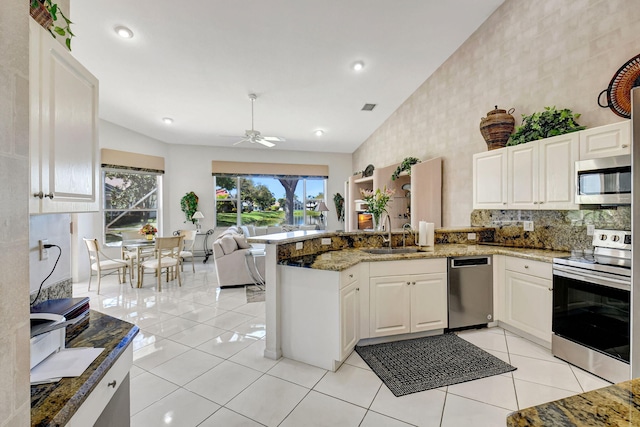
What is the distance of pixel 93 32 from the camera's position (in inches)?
130

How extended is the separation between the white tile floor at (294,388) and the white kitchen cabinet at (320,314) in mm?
124

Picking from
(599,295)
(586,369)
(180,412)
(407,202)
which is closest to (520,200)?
(599,295)

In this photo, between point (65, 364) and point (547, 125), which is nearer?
point (65, 364)

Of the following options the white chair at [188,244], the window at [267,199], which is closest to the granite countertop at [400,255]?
the white chair at [188,244]

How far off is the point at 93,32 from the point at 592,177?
5373mm

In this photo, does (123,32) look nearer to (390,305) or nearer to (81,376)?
(81,376)

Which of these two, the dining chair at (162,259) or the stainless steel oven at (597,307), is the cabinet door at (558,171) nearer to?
the stainless steel oven at (597,307)

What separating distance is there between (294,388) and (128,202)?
602cm

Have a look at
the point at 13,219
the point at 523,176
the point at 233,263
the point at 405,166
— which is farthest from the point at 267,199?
the point at 13,219

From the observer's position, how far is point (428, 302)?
278 cm

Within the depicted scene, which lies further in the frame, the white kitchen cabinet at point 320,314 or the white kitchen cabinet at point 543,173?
the white kitchen cabinet at point 543,173

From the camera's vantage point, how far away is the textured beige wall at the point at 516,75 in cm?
256

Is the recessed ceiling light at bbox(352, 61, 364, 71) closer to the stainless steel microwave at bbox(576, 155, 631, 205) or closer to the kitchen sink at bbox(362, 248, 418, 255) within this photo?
the kitchen sink at bbox(362, 248, 418, 255)

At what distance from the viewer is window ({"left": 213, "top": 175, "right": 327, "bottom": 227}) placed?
297 inches
